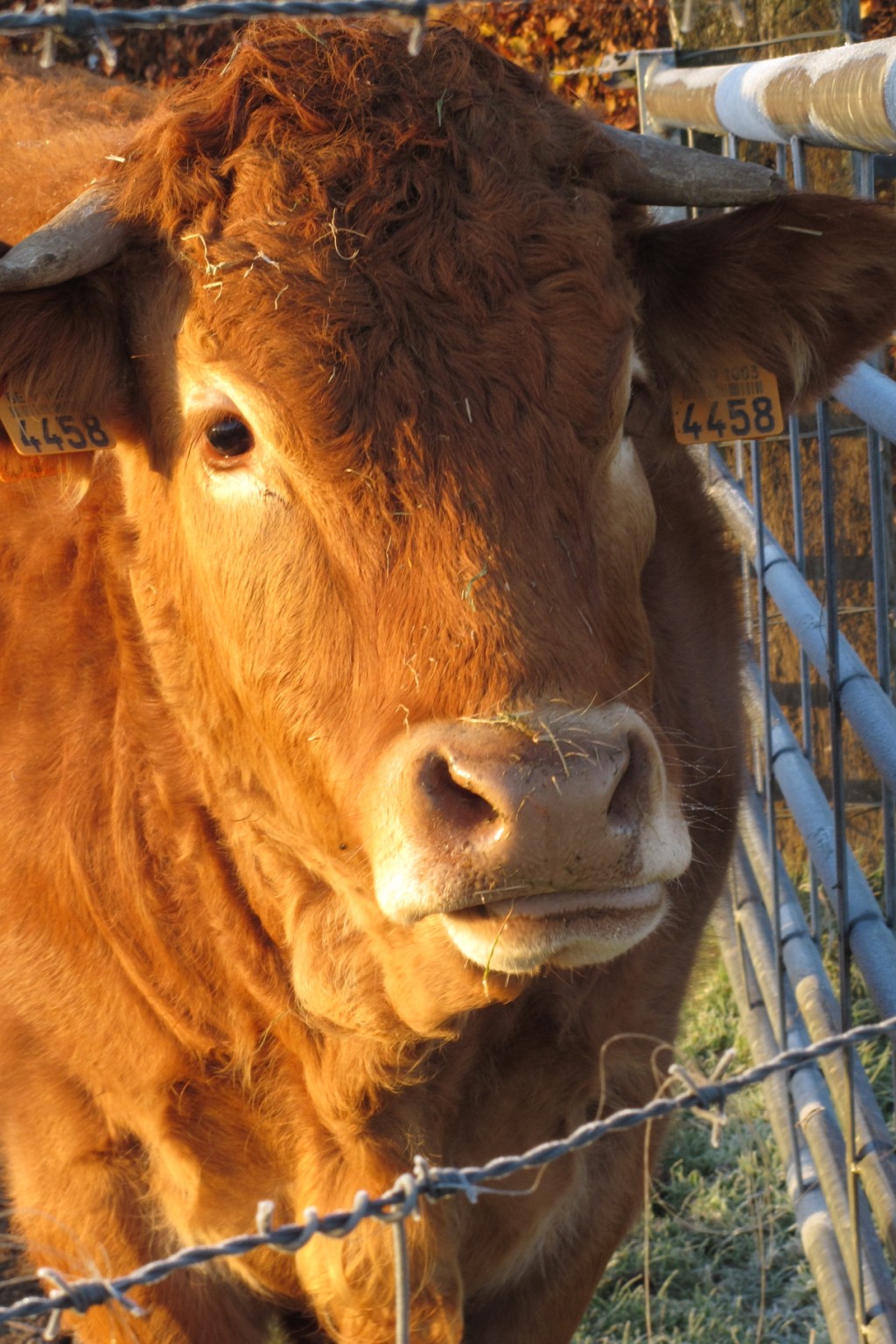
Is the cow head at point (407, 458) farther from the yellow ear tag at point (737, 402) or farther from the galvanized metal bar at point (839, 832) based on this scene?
the galvanized metal bar at point (839, 832)

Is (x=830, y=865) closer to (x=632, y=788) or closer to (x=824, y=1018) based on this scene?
(x=824, y=1018)

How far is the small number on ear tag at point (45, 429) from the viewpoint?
2.46 meters

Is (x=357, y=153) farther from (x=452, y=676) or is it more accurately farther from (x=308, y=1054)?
(x=308, y=1054)

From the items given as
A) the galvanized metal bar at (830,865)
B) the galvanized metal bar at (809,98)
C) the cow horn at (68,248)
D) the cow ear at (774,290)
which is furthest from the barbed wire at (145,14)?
the galvanized metal bar at (830,865)

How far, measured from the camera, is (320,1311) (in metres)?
2.86

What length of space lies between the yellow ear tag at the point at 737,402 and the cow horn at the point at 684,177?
1.15 feet

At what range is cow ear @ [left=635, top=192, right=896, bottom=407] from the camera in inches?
103

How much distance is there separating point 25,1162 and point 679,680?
166cm

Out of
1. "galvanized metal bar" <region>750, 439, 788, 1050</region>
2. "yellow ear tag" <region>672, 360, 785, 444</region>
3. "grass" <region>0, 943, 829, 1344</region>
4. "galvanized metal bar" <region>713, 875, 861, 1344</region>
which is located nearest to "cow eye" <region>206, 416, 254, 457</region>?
"yellow ear tag" <region>672, 360, 785, 444</region>

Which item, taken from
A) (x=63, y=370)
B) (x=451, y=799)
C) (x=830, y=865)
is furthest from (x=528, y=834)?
(x=830, y=865)

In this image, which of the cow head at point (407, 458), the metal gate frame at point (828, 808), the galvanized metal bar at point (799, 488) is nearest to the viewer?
the cow head at point (407, 458)

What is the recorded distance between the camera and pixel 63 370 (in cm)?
243

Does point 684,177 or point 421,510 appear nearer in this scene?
point 421,510

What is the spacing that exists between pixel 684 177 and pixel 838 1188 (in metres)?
2.13
